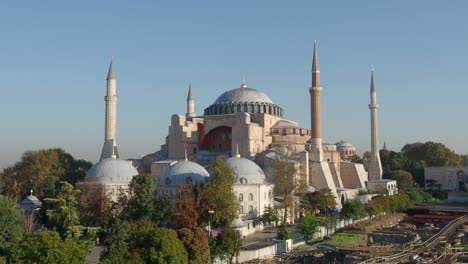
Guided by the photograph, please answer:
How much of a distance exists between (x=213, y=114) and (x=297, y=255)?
2031cm

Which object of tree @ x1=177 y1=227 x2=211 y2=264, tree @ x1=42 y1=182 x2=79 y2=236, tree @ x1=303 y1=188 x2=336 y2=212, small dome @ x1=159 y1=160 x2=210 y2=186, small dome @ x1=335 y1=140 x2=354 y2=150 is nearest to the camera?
tree @ x1=177 y1=227 x2=211 y2=264

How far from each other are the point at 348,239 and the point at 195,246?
1058 cm

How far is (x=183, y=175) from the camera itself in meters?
26.8

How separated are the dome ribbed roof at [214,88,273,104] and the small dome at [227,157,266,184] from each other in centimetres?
1201

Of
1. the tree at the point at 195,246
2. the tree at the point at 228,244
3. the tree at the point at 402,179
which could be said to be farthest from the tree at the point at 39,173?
the tree at the point at 402,179

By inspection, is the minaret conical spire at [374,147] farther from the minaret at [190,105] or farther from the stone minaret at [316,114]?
the minaret at [190,105]

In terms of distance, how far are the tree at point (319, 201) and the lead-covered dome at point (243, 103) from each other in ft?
39.0

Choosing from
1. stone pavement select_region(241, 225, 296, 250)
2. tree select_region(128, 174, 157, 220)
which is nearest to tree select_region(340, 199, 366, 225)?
stone pavement select_region(241, 225, 296, 250)

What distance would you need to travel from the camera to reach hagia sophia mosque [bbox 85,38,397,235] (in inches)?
1220

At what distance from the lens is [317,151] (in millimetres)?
34438

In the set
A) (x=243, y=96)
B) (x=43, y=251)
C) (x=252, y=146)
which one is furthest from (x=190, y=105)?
(x=43, y=251)

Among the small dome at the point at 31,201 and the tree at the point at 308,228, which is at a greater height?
the small dome at the point at 31,201

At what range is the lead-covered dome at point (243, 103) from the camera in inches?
1549

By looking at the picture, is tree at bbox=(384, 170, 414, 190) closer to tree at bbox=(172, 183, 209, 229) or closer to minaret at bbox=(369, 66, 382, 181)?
minaret at bbox=(369, 66, 382, 181)
